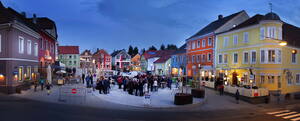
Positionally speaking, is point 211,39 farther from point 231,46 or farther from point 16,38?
point 16,38

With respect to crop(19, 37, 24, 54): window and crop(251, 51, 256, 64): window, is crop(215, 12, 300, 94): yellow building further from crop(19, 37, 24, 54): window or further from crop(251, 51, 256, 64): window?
crop(19, 37, 24, 54): window

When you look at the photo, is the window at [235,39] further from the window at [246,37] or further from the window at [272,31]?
the window at [272,31]

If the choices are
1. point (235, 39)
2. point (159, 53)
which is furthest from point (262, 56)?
point (159, 53)

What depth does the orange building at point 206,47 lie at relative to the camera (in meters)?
37.1

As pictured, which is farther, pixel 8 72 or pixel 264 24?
pixel 264 24

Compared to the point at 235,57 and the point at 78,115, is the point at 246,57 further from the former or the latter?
the point at 78,115

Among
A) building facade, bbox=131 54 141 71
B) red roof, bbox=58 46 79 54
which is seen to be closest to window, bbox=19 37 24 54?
red roof, bbox=58 46 79 54

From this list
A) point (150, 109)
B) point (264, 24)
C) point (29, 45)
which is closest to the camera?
point (150, 109)

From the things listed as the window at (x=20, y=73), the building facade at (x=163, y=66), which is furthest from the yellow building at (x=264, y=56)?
the building facade at (x=163, y=66)

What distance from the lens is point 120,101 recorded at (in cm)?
1781

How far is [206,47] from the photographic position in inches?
1532

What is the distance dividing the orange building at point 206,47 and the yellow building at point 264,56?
2886 mm

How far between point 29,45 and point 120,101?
1406 cm

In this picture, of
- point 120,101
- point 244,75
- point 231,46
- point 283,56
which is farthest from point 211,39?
point 120,101
